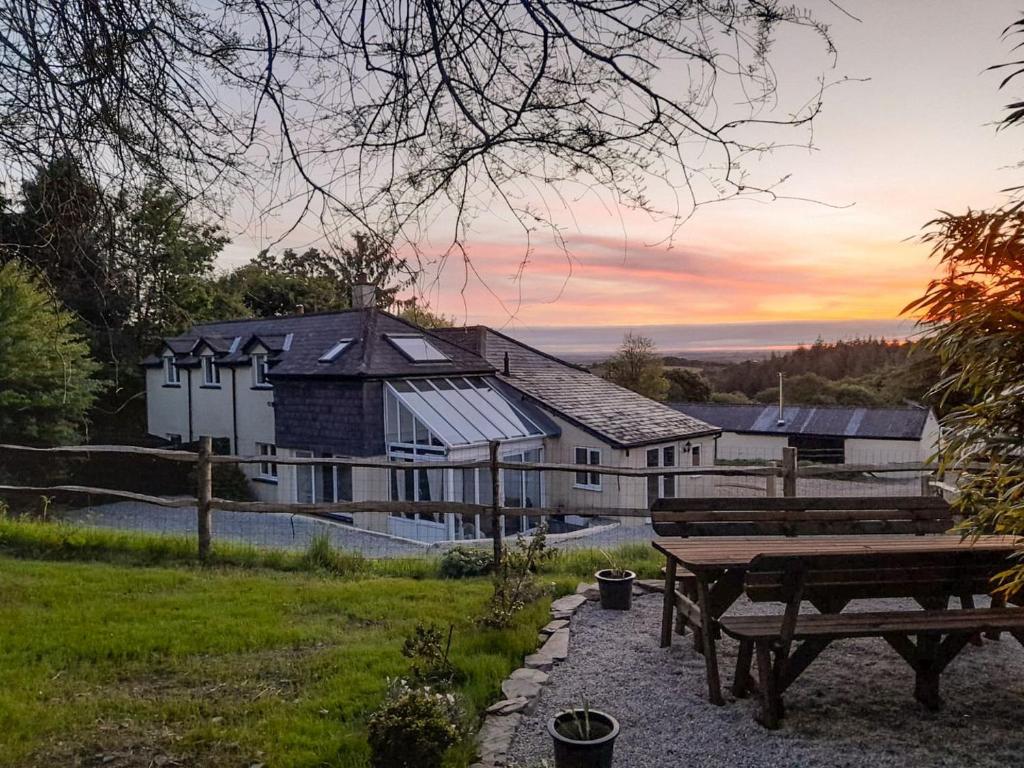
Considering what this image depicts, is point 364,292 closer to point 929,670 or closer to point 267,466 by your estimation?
point 929,670

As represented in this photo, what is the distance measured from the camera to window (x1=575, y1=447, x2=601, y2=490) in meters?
18.4

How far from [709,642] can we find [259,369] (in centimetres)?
1958

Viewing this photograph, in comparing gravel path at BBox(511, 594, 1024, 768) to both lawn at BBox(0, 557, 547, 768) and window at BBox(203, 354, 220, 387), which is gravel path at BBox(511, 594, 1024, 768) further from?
window at BBox(203, 354, 220, 387)

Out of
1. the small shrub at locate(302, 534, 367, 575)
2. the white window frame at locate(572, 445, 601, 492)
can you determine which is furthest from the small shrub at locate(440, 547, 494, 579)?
the white window frame at locate(572, 445, 601, 492)

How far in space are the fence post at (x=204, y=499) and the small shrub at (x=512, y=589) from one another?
349 centimetres

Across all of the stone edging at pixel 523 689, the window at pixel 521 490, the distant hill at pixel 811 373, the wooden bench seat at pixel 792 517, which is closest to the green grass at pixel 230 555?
the stone edging at pixel 523 689

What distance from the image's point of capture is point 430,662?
4059mm

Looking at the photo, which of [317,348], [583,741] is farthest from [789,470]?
[317,348]

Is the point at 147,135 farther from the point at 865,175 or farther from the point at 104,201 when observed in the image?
the point at 865,175

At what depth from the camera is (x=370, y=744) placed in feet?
10.3

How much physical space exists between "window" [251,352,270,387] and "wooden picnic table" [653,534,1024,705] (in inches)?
730

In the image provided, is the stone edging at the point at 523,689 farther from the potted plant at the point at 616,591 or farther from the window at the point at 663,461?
the window at the point at 663,461

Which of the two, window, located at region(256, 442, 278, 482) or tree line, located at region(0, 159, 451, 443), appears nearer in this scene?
tree line, located at region(0, 159, 451, 443)

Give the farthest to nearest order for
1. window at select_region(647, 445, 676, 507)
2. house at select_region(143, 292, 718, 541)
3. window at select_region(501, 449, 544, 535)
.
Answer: window at select_region(647, 445, 676, 507)
window at select_region(501, 449, 544, 535)
house at select_region(143, 292, 718, 541)
